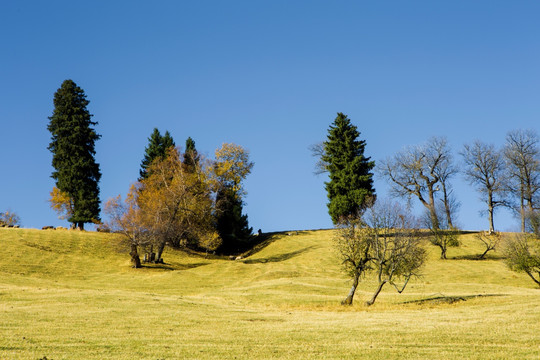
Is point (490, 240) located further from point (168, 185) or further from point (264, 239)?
point (168, 185)

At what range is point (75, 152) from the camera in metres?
90.3

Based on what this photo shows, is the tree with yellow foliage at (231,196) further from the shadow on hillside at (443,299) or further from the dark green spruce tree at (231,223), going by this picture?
→ the shadow on hillside at (443,299)

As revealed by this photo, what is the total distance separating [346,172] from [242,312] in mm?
57809

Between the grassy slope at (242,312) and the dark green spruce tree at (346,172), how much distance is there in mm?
15125

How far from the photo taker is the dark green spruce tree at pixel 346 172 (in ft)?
291

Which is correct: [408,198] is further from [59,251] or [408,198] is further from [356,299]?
[59,251]

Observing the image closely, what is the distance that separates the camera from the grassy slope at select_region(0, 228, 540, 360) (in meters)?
20.8

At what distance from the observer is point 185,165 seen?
301 feet

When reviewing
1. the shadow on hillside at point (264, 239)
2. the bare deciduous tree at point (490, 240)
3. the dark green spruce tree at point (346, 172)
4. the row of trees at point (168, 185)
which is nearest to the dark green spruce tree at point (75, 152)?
the row of trees at point (168, 185)

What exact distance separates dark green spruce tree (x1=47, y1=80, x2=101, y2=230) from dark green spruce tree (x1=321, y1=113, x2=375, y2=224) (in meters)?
40.9

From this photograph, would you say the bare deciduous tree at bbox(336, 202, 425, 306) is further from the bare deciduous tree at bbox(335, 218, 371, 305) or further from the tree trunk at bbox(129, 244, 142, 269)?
the tree trunk at bbox(129, 244, 142, 269)

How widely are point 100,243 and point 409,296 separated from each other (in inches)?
1992

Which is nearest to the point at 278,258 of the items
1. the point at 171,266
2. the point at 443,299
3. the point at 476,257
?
the point at 171,266

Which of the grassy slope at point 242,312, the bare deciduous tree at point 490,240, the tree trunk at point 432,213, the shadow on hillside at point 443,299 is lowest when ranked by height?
the shadow on hillside at point 443,299
